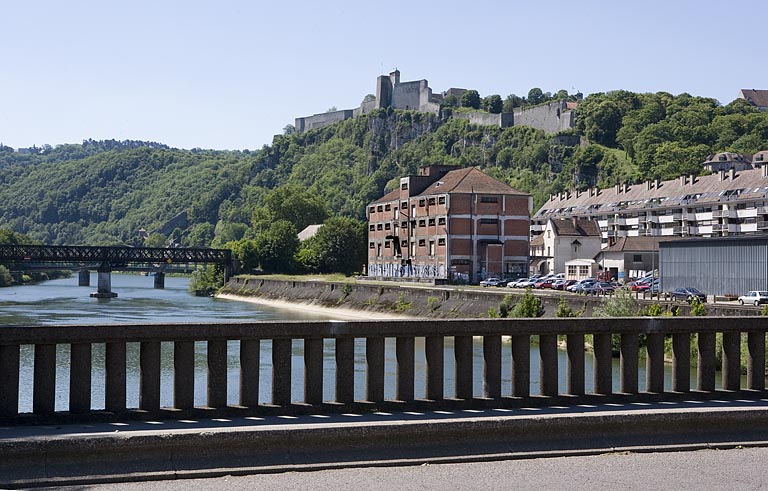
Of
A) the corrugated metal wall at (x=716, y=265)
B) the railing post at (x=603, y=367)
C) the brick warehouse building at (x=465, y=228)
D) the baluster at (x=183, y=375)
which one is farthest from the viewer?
the brick warehouse building at (x=465, y=228)

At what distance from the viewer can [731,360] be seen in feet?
49.6

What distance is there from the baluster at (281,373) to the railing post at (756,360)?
22.1ft

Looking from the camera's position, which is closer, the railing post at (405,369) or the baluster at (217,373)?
the baluster at (217,373)

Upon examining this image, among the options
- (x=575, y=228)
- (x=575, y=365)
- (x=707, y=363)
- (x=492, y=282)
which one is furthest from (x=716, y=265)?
(x=575, y=365)

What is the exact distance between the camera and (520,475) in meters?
11.4

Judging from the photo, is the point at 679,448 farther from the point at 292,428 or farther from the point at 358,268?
the point at 358,268

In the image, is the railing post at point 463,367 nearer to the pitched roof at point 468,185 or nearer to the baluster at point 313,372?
the baluster at point 313,372

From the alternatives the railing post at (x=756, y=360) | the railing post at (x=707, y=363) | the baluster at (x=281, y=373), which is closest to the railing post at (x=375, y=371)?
the baluster at (x=281, y=373)

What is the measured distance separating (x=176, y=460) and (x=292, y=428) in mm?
1317

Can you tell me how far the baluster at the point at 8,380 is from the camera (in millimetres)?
11914

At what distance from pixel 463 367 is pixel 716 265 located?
67698 mm

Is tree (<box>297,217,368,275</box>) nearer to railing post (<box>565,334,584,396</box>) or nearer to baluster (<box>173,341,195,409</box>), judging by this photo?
railing post (<box>565,334,584,396</box>)

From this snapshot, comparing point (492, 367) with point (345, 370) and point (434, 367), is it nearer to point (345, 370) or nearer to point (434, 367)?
point (434, 367)

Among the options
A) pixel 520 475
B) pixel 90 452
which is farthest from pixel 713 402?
pixel 90 452
